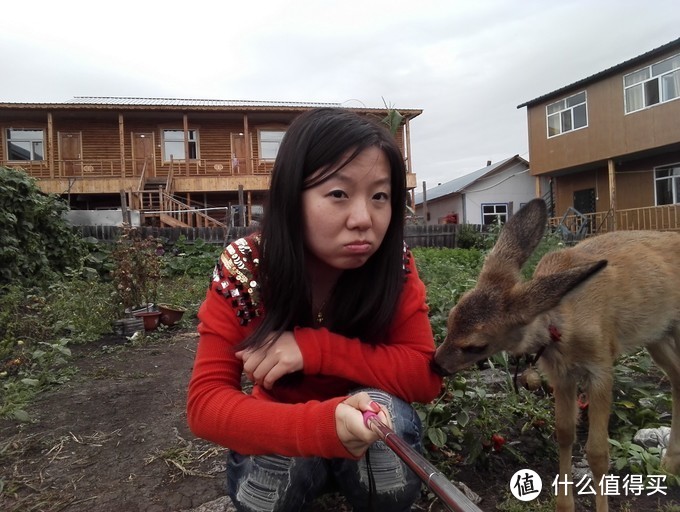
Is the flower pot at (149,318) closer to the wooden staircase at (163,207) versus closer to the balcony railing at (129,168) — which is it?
the wooden staircase at (163,207)

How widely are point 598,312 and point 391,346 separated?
1.10 meters

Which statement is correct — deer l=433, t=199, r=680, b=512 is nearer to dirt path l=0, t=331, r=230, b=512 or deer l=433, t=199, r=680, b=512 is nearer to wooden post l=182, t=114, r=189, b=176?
dirt path l=0, t=331, r=230, b=512

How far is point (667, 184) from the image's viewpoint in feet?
54.2

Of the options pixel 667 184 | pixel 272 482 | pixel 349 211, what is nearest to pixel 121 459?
pixel 272 482

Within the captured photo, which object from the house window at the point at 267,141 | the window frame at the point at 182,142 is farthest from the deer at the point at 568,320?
the window frame at the point at 182,142

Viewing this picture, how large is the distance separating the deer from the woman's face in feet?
1.88

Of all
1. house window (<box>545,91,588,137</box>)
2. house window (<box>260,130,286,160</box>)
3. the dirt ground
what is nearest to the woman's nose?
the dirt ground

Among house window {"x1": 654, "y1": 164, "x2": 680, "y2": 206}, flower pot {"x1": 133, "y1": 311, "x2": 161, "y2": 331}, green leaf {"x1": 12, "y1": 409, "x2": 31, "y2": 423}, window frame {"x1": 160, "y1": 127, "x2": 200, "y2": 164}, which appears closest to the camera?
Result: green leaf {"x1": 12, "y1": 409, "x2": 31, "y2": 423}

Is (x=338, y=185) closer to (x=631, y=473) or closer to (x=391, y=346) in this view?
(x=391, y=346)

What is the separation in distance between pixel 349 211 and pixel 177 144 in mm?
20760

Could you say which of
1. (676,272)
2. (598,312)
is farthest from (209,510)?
(676,272)

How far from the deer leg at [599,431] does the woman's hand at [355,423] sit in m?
1.19

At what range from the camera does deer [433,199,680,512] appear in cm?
183

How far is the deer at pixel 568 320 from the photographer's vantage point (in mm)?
1828
